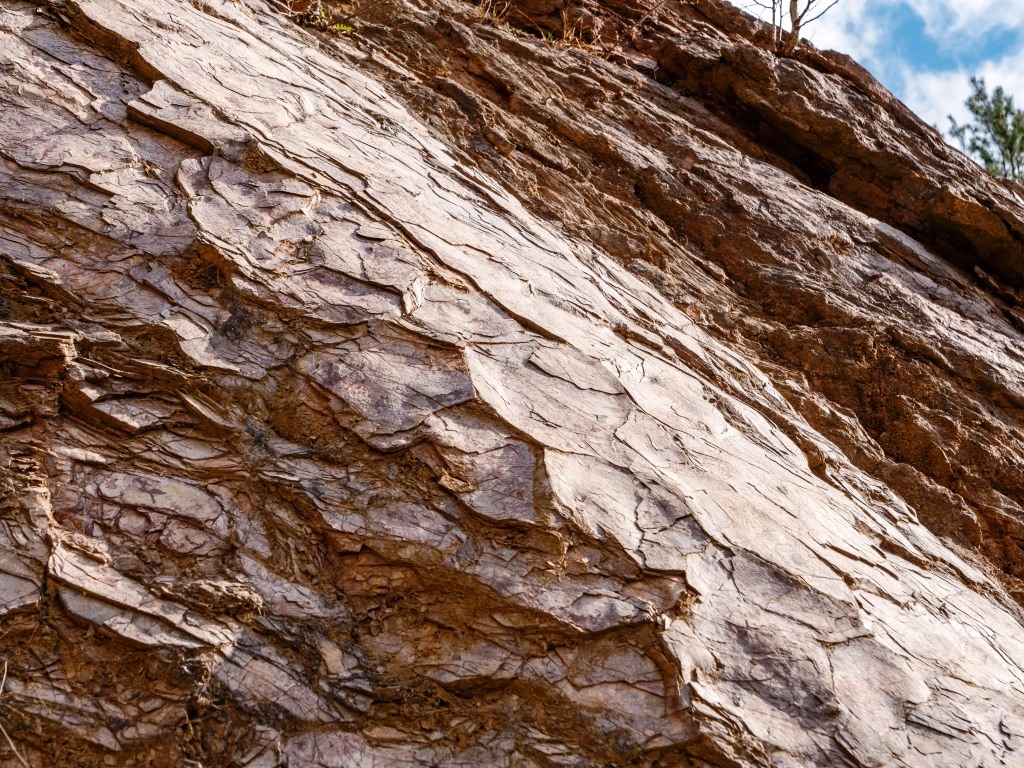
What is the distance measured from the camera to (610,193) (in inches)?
193

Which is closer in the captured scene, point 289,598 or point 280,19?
point 289,598

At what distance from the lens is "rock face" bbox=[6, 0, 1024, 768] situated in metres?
2.10

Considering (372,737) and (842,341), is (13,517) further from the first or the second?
(842,341)

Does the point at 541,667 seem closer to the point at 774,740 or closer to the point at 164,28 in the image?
the point at 774,740

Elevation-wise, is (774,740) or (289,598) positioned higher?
(774,740)

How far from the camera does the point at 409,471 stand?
8.05 feet

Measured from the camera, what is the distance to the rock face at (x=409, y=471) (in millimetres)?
2104

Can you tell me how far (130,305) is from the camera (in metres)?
2.61

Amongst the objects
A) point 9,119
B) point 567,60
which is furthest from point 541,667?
point 567,60

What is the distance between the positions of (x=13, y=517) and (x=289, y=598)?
781mm

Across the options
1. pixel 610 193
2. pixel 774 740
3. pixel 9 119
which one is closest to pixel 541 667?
pixel 774 740

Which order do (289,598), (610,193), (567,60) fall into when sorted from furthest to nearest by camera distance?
(567,60) → (610,193) → (289,598)

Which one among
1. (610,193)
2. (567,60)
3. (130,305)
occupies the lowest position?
(130,305)

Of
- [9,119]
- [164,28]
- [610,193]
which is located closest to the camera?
[9,119]
